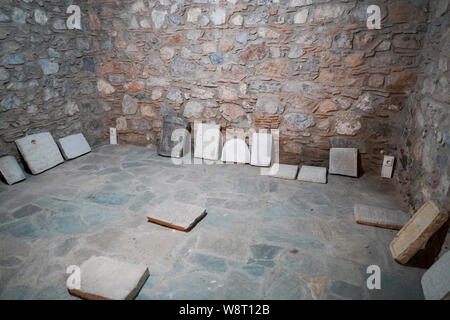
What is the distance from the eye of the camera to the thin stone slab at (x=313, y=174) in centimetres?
322

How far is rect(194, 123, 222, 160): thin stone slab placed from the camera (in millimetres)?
3811

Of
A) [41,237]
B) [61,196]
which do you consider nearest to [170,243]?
[41,237]

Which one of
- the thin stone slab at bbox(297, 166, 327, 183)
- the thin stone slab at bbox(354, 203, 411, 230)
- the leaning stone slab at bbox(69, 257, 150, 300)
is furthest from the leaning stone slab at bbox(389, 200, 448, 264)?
the leaning stone slab at bbox(69, 257, 150, 300)

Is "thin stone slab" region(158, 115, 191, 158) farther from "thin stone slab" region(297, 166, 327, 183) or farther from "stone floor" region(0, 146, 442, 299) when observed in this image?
"thin stone slab" region(297, 166, 327, 183)

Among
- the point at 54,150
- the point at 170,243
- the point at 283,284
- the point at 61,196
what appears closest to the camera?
the point at 283,284

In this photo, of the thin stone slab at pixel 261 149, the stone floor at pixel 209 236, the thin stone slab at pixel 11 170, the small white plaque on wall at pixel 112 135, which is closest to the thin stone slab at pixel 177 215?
the stone floor at pixel 209 236

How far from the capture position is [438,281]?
1.62 meters

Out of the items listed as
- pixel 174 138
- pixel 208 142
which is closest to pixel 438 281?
pixel 208 142

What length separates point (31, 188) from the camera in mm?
3014

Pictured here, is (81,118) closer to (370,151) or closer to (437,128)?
(370,151)

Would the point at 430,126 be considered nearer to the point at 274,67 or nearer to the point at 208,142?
the point at 274,67

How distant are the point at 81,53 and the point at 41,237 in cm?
289

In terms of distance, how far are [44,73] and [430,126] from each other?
436 centimetres

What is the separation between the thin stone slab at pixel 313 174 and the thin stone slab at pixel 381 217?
671mm
